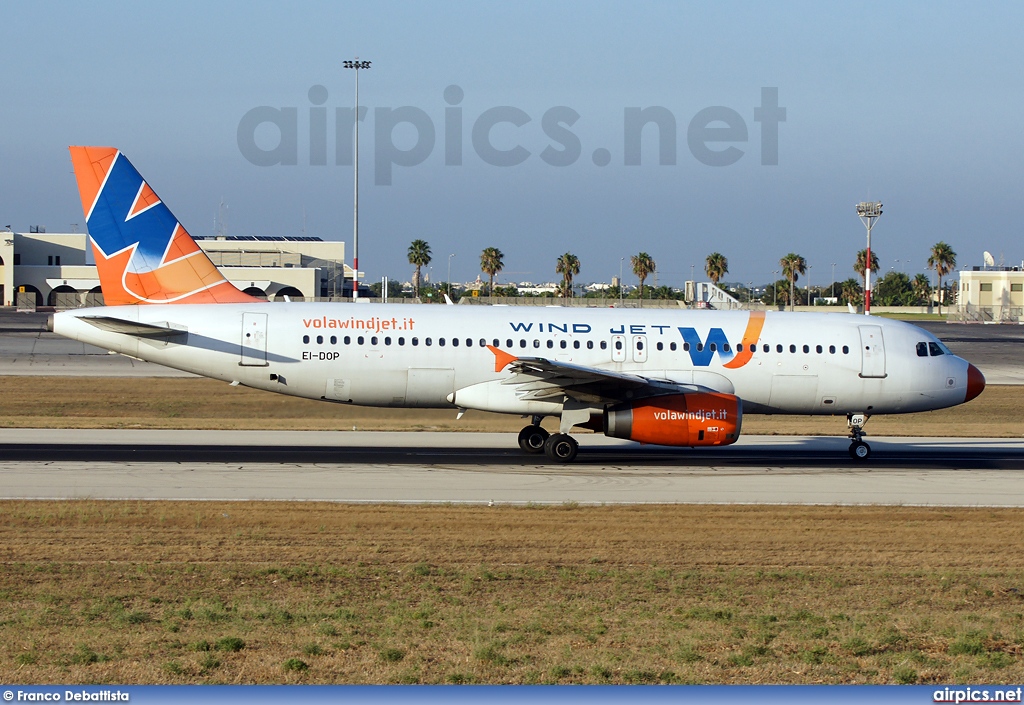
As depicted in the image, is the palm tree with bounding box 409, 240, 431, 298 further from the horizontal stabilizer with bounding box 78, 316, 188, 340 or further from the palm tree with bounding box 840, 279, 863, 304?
the horizontal stabilizer with bounding box 78, 316, 188, 340

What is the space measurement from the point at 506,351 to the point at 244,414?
1380 cm

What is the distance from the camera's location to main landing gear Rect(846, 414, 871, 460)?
999 inches

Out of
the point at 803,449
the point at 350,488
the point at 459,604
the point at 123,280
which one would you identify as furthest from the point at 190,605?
the point at 803,449

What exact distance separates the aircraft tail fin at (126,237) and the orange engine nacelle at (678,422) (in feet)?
33.9

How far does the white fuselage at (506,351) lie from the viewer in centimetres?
2394

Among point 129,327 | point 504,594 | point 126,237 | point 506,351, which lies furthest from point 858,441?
point 126,237

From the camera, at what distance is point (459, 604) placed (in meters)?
11.2

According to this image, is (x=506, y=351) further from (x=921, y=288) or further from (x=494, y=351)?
(x=921, y=288)

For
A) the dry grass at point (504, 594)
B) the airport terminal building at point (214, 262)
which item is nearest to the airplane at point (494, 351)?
the dry grass at point (504, 594)

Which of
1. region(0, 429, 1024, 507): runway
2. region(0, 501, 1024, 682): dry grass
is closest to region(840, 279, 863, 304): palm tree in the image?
region(0, 429, 1024, 507): runway

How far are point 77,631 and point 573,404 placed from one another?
602 inches

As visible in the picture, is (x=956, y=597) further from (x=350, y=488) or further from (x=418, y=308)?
(x=418, y=308)

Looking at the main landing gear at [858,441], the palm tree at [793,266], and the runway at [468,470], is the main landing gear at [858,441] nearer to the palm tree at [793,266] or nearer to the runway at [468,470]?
the runway at [468,470]

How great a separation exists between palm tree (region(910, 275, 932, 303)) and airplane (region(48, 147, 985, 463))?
14588 centimetres
